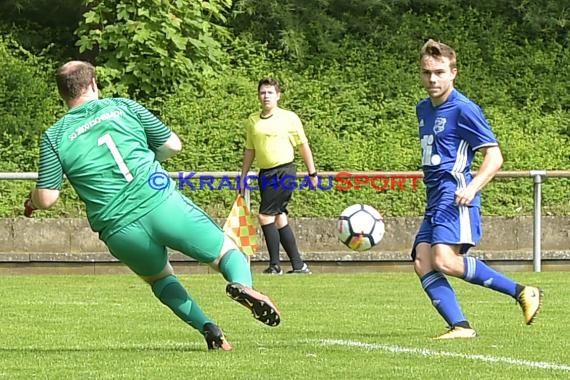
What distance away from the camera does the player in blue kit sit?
25.7 ft

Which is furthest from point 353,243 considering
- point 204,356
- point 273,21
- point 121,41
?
point 273,21

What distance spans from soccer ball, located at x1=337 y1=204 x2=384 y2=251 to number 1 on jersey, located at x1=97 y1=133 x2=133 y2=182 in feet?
13.8

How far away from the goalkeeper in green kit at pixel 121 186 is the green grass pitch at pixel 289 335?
1.83ft

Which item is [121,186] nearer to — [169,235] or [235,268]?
[169,235]

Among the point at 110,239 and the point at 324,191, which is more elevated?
the point at 110,239

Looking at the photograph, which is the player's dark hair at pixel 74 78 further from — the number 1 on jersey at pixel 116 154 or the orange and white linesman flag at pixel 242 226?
the orange and white linesman flag at pixel 242 226

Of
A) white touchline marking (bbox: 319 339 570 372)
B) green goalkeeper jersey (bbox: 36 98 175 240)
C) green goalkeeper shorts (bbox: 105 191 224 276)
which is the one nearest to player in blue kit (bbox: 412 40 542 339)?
white touchline marking (bbox: 319 339 570 372)

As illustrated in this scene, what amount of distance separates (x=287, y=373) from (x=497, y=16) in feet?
47.5

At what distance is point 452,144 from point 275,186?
6.55 meters

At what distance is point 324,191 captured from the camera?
1666cm

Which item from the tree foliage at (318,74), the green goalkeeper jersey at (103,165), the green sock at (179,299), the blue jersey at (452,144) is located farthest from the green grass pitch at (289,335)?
the tree foliage at (318,74)

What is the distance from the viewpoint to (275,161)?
1434 centimetres

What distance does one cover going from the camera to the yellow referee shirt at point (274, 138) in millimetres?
14312

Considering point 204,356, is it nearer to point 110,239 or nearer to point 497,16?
point 110,239
